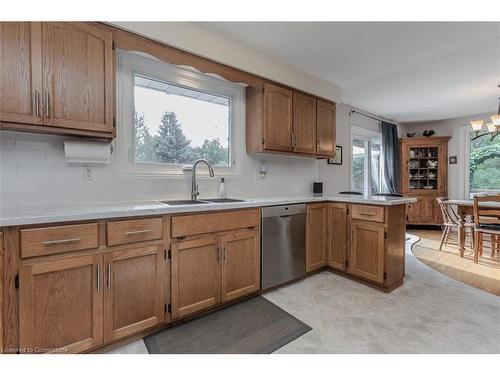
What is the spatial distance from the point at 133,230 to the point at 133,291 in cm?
40

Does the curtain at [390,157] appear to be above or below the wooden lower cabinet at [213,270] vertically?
above

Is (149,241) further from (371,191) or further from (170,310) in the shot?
(371,191)

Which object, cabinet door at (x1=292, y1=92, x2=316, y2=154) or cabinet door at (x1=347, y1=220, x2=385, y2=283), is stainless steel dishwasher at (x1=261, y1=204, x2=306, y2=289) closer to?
cabinet door at (x1=347, y1=220, x2=385, y2=283)

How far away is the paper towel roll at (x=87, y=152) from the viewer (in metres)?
1.72

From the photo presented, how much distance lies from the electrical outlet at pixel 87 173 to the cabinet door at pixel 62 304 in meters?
0.73

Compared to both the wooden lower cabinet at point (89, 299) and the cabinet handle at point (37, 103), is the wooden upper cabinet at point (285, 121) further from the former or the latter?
the cabinet handle at point (37, 103)

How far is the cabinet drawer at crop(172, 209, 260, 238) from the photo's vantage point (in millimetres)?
1778

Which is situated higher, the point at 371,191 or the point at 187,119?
the point at 187,119

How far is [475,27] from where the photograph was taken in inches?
84.3

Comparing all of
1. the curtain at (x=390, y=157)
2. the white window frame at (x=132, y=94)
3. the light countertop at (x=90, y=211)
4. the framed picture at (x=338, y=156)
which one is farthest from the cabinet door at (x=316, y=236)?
the curtain at (x=390, y=157)

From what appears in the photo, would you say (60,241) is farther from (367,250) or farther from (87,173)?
(367,250)

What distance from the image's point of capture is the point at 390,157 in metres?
5.23
